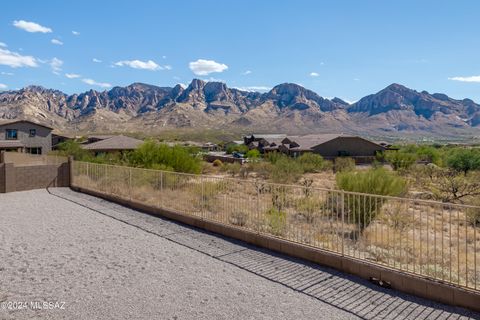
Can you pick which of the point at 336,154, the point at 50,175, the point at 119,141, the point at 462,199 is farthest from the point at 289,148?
the point at 50,175

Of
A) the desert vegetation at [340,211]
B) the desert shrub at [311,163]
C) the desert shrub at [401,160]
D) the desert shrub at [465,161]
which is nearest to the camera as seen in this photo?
the desert vegetation at [340,211]

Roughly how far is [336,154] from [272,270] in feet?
182

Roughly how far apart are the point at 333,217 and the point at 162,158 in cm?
1869

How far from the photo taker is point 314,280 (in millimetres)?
7020

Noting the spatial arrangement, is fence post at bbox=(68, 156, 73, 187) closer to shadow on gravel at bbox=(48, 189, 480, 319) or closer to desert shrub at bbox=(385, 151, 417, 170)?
shadow on gravel at bbox=(48, 189, 480, 319)

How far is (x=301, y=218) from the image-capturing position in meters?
9.21

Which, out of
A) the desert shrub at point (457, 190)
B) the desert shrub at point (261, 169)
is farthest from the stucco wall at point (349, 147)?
the desert shrub at point (457, 190)

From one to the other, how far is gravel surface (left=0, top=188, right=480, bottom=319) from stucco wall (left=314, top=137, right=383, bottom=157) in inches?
2046

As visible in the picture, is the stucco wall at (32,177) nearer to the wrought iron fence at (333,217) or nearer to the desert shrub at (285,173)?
the wrought iron fence at (333,217)

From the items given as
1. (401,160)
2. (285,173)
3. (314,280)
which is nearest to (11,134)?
(285,173)

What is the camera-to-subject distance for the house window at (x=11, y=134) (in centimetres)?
5609

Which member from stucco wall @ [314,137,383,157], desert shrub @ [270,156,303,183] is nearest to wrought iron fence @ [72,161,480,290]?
desert shrub @ [270,156,303,183]

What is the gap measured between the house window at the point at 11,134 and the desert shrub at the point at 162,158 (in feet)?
125

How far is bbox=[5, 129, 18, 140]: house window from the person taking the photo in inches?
2208
